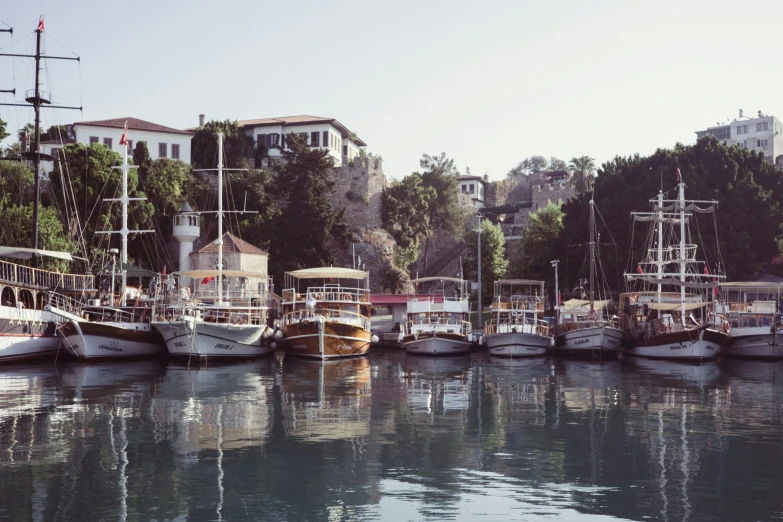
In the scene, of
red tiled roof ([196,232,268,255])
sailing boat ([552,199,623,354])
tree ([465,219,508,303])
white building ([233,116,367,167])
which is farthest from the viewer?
white building ([233,116,367,167])

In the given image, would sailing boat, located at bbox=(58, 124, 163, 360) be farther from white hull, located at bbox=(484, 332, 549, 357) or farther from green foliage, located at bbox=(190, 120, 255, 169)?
green foliage, located at bbox=(190, 120, 255, 169)

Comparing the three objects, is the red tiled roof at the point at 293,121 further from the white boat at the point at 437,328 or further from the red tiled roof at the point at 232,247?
the white boat at the point at 437,328

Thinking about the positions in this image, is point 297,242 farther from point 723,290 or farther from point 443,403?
point 443,403

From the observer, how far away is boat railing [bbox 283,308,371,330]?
4553cm

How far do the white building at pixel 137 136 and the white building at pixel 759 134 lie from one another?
2607 inches

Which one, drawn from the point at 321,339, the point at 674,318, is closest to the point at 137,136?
the point at 321,339

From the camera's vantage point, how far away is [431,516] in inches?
555

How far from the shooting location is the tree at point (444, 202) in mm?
84125

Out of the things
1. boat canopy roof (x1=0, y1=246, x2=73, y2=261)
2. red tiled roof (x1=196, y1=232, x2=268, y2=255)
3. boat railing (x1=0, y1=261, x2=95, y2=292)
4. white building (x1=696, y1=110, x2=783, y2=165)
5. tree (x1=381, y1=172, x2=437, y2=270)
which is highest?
white building (x1=696, y1=110, x2=783, y2=165)

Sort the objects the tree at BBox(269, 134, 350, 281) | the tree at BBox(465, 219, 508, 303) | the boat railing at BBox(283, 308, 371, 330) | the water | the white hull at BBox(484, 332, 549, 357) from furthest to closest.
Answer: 1. the tree at BBox(465, 219, 508, 303)
2. the tree at BBox(269, 134, 350, 281)
3. the white hull at BBox(484, 332, 549, 357)
4. the boat railing at BBox(283, 308, 371, 330)
5. the water

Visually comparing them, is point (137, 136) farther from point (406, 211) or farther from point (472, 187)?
point (472, 187)

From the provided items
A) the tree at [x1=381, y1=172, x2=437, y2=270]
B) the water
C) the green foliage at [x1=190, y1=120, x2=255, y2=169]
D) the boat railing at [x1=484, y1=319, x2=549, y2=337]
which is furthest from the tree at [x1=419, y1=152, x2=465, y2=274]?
the water

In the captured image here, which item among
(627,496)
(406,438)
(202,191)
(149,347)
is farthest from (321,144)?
(627,496)

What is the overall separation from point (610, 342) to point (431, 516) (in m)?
35.9
